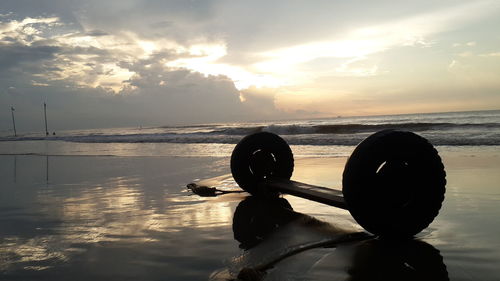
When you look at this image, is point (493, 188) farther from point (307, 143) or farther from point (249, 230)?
point (307, 143)

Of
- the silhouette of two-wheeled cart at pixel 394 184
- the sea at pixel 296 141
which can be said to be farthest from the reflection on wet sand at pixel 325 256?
the sea at pixel 296 141

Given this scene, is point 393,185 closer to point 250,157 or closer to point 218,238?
point 218,238

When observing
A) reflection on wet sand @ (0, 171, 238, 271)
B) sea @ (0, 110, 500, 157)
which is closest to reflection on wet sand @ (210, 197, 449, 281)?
reflection on wet sand @ (0, 171, 238, 271)

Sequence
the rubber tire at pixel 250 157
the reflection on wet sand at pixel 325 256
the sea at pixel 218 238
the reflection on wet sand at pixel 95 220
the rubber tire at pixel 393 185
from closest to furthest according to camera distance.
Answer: the reflection on wet sand at pixel 325 256 → the sea at pixel 218 238 → the rubber tire at pixel 393 185 → the reflection on wet sand at pixel 95 220 → the rubber tire at pixel 250 157

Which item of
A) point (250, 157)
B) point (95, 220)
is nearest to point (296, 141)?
point (250, 157)

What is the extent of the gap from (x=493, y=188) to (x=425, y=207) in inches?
139

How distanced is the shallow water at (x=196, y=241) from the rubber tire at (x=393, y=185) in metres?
0.24

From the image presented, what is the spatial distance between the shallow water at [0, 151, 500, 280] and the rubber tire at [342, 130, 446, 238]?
239mm

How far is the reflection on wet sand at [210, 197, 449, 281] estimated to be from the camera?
8.55ft

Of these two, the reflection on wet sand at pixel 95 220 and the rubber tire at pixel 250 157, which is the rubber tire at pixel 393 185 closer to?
the reflection on wet sand at pixel 95 220

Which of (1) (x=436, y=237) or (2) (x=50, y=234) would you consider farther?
(2) (x=50, y=234)

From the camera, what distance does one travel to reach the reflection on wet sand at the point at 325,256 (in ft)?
8.55

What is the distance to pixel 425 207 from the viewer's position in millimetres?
3297

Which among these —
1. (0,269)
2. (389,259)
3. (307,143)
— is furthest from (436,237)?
(307,143)
